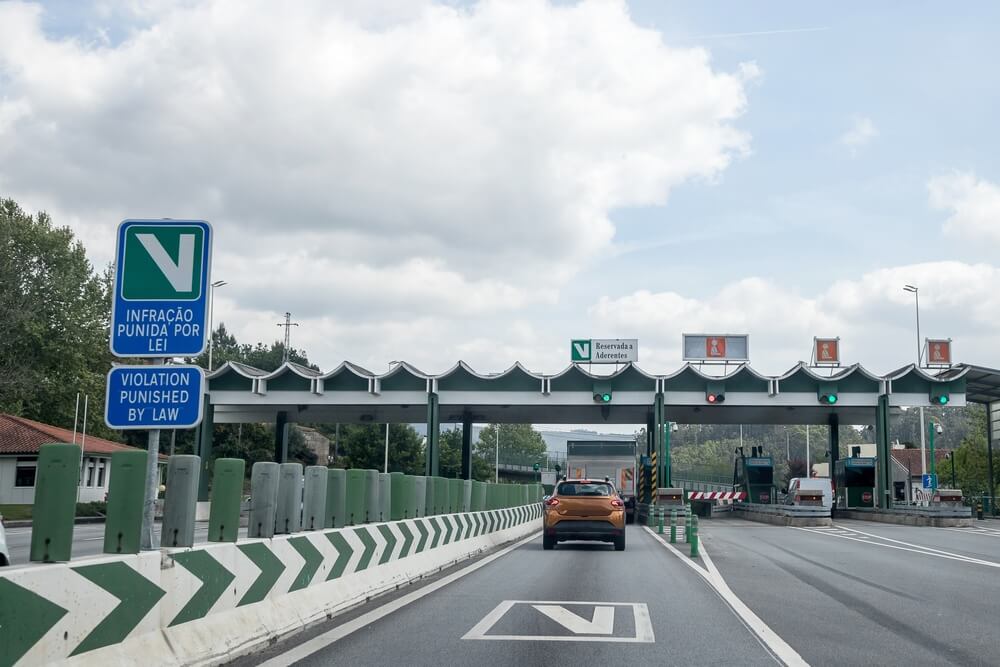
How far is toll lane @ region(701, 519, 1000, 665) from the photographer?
8.35m

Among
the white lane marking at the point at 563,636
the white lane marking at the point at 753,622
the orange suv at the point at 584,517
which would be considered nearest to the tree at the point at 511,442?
the orange suv at the point at 584,517

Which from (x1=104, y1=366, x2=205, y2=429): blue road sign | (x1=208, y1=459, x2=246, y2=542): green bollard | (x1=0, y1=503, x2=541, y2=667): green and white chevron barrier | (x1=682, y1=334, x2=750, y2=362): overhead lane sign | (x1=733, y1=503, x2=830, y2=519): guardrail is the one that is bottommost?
(x1=733, y1=503, x2=830, y2=519): guardrail

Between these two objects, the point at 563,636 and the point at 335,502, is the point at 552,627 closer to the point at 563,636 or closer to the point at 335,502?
the point at 563,636

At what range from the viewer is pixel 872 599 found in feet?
39.9

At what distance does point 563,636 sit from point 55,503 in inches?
181

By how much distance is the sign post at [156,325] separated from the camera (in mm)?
6699

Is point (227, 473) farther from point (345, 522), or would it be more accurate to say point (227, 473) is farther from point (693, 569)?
point (693, 569)

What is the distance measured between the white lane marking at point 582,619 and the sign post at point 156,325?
3.99m

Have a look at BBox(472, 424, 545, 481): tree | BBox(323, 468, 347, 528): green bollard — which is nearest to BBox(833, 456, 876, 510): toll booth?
BBox(323, 468, 347, 528): green bollard

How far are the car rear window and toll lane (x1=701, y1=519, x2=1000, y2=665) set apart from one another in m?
2.66

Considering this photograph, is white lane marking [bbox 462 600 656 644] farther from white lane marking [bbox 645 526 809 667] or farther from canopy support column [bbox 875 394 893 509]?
canopy support column [bbox 875 394 893 509]

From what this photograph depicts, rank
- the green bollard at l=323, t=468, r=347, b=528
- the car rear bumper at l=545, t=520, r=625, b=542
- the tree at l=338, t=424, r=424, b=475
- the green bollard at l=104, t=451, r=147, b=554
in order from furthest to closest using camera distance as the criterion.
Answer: the tree at l=338, t=424, r=424, b=475
the car rear bumper at l=545, t=520, r=625, b=542
the green bollard at l=323, t=468, r=347, b=528
the green bollard at l=104, t=451, r=147, b=554

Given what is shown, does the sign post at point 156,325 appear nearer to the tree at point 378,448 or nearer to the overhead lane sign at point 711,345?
the overhead lane sign at point 711,345

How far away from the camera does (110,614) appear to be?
19.2 ft
